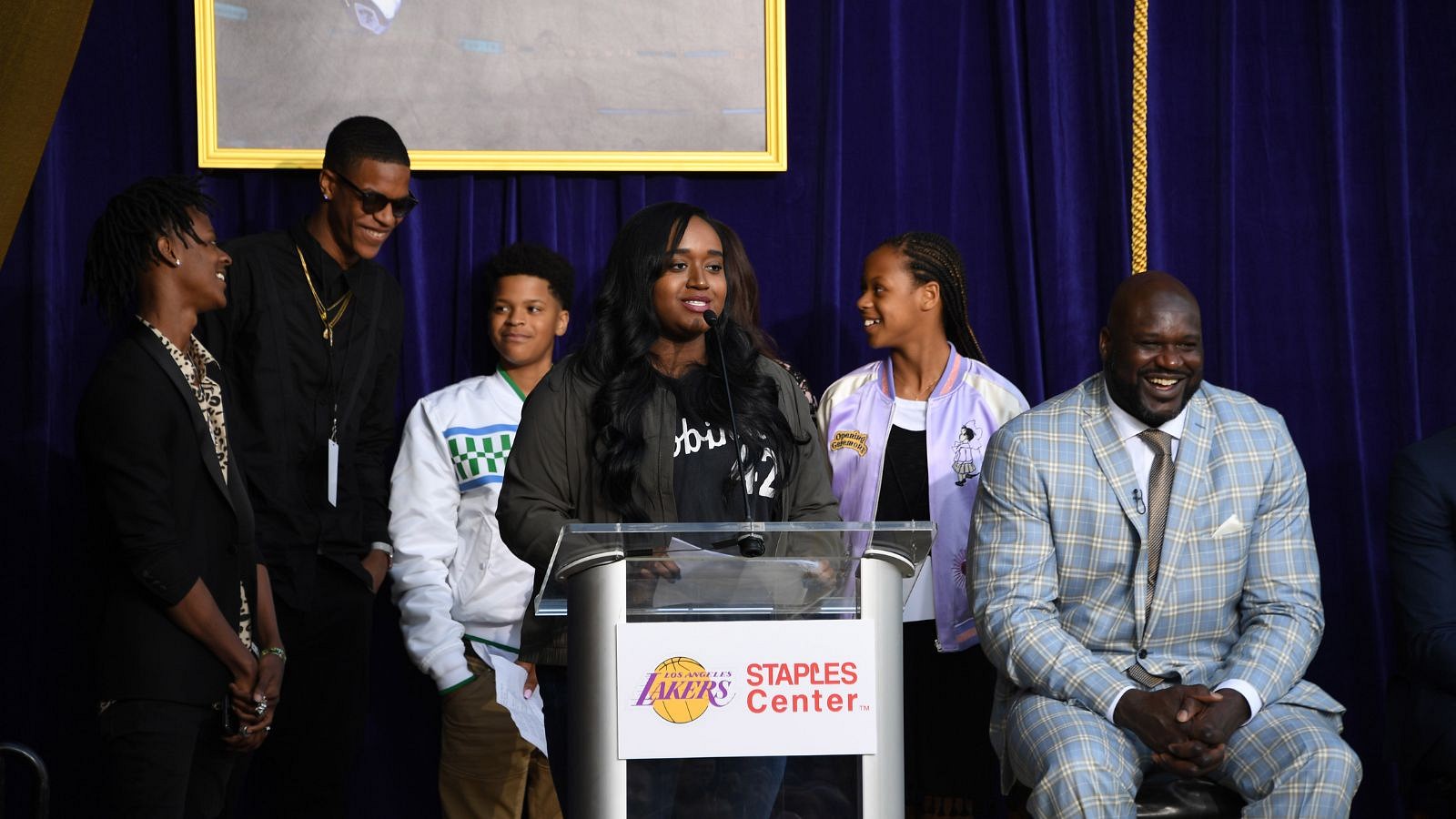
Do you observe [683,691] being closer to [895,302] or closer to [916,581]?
[916,581]

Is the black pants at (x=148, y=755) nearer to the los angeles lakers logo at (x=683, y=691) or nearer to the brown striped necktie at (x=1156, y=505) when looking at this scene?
the los angeles lakers logo at (x=683, y=691)

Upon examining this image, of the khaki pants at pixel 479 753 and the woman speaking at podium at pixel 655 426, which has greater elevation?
the woman speaking at podium at pixel 655 426

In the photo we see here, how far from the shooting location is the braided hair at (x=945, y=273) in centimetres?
405

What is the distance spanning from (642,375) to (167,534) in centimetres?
101

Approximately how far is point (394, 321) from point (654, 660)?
7.43 feet

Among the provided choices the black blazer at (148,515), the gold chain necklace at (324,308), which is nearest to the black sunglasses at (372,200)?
the gold chain necklace at (324,308)

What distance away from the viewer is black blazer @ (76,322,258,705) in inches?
112

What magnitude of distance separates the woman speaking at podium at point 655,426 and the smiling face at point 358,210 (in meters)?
1.12

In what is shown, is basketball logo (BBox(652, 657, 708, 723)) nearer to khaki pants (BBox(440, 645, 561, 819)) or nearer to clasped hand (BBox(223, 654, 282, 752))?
clasped hand (BBox(223, 654, 282, 752))

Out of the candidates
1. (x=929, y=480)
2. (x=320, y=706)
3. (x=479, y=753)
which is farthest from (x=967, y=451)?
(x=320, y=706)

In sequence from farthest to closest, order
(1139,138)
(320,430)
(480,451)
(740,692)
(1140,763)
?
(1139,138) → (480,451) → (320,430) → (1140,763) → (740,692)

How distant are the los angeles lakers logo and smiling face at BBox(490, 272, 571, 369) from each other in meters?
2.31

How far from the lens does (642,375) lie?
276cm

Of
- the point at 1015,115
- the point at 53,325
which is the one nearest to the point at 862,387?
the point at 1015,115
